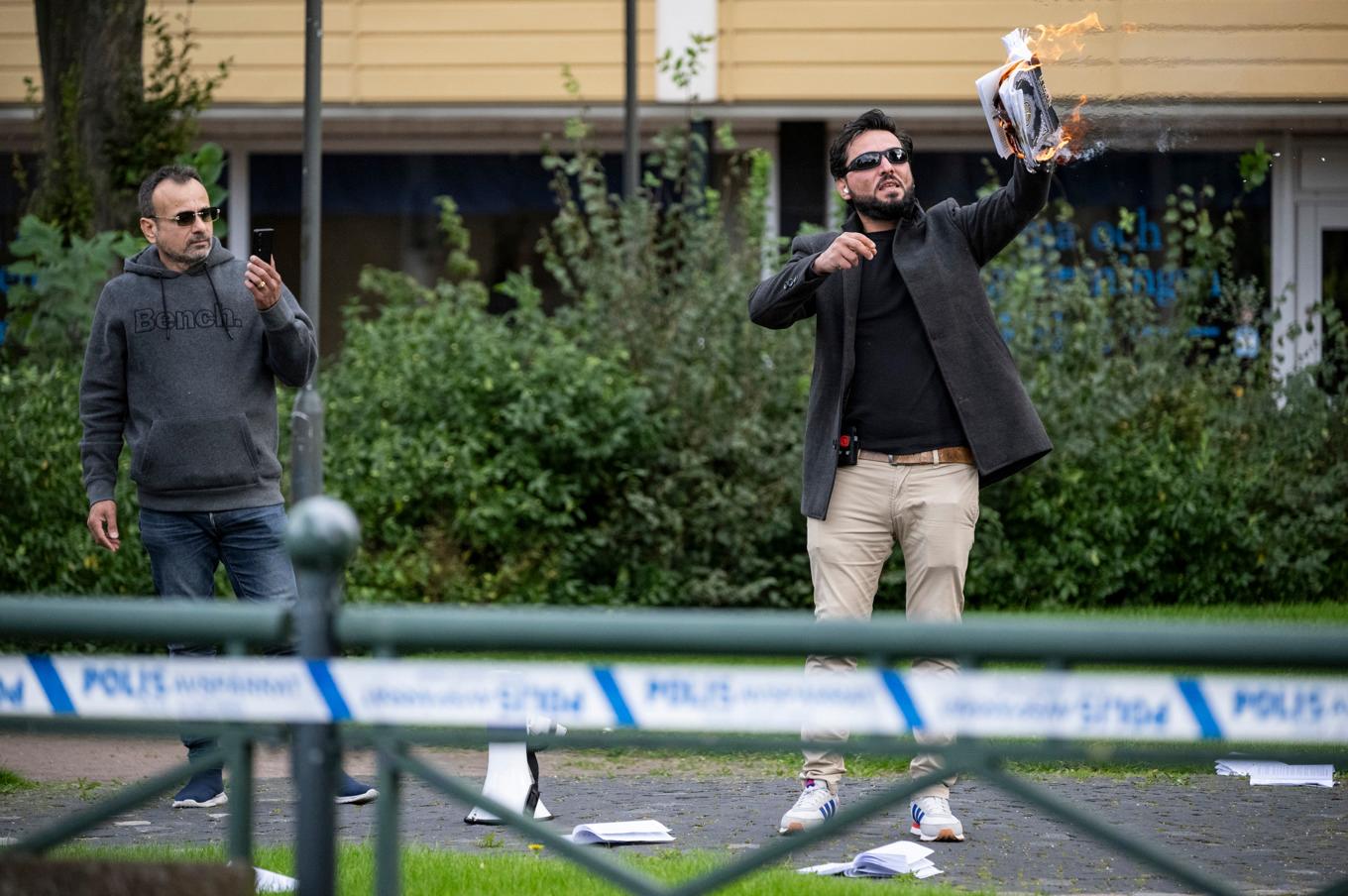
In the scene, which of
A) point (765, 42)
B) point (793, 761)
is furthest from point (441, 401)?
point (765, 42)

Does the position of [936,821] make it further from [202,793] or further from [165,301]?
[165,301]

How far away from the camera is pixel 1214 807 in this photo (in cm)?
560

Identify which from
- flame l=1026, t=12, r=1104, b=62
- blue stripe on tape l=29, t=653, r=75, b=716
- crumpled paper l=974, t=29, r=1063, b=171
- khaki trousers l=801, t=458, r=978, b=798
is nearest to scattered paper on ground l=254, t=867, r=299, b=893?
blue stripe on tape l=29, t=653, r=75, b=716

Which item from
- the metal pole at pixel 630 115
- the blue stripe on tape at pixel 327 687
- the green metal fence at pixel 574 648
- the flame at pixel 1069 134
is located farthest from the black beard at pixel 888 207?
the metal pole at pixel 630 115

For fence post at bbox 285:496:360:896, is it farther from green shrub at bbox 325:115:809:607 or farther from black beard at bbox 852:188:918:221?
green shrub at bbox 325:115:809:607

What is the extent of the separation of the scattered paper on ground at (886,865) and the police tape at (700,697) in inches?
77.7

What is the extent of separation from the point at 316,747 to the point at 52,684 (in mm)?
473

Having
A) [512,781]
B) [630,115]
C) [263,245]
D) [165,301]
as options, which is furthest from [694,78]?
[512,781]

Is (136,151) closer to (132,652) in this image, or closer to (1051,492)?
(132,652)

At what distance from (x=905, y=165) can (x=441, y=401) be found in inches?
189

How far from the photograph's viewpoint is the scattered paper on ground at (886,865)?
463 centimetres

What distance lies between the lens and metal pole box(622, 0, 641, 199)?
11.8 m

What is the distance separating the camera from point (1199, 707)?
8.76ft

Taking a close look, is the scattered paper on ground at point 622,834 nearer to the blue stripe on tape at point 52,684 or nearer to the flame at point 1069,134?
the flame at point 1069,134
